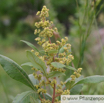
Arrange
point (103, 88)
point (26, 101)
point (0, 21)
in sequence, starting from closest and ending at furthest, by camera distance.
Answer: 1. point (26, 101)
2. point (103, 88)
3. point (0, 21)

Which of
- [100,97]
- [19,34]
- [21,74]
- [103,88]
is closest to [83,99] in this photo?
[100,97]

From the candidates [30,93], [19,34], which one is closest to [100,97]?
[30,93]

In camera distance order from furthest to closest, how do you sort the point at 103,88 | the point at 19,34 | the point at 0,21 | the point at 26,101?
the point at 0,21, the point at 19,34, the point at 103,88, the point at 26,101

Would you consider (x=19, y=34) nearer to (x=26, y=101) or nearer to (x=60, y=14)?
(x=60, y=14)

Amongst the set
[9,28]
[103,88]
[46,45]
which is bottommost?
[103,88]

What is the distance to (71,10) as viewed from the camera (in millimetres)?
5816

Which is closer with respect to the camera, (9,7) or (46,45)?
(46,45)

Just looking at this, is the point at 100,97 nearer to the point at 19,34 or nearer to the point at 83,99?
the point at 83,99

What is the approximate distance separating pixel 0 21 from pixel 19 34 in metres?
1.12

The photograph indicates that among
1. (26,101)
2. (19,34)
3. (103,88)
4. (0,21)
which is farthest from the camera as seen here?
(0,21)

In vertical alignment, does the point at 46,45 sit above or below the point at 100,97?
above

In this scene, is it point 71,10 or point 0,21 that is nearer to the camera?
point 71,10

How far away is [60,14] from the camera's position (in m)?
5.84

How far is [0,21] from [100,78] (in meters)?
6.30
